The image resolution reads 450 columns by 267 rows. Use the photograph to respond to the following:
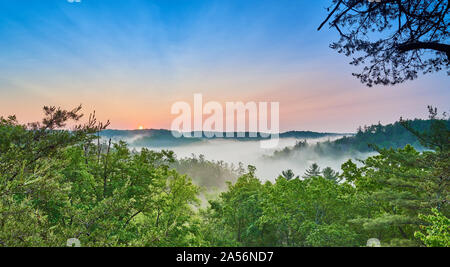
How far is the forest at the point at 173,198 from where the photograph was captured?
4.05 m

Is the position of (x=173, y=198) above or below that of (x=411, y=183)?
below

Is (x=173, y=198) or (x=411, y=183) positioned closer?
(x=411, y=183)

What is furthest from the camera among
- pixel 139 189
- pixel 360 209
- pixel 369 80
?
pixel 360 209

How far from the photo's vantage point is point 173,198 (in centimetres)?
1164

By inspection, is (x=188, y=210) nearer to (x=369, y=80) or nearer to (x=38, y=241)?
(x=38, y=241)

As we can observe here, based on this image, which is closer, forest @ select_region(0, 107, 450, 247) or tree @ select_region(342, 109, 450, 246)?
forest @ select_region(0, 107, 450, 247)

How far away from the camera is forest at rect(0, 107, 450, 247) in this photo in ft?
13.3

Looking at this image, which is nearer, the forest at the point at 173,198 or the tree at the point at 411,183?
the forest at the point at 173,198

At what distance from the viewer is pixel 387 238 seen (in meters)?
11.8

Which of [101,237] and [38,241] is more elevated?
[38,241]

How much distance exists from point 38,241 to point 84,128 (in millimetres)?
2434

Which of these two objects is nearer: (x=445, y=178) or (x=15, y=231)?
(x=15, y=231)
